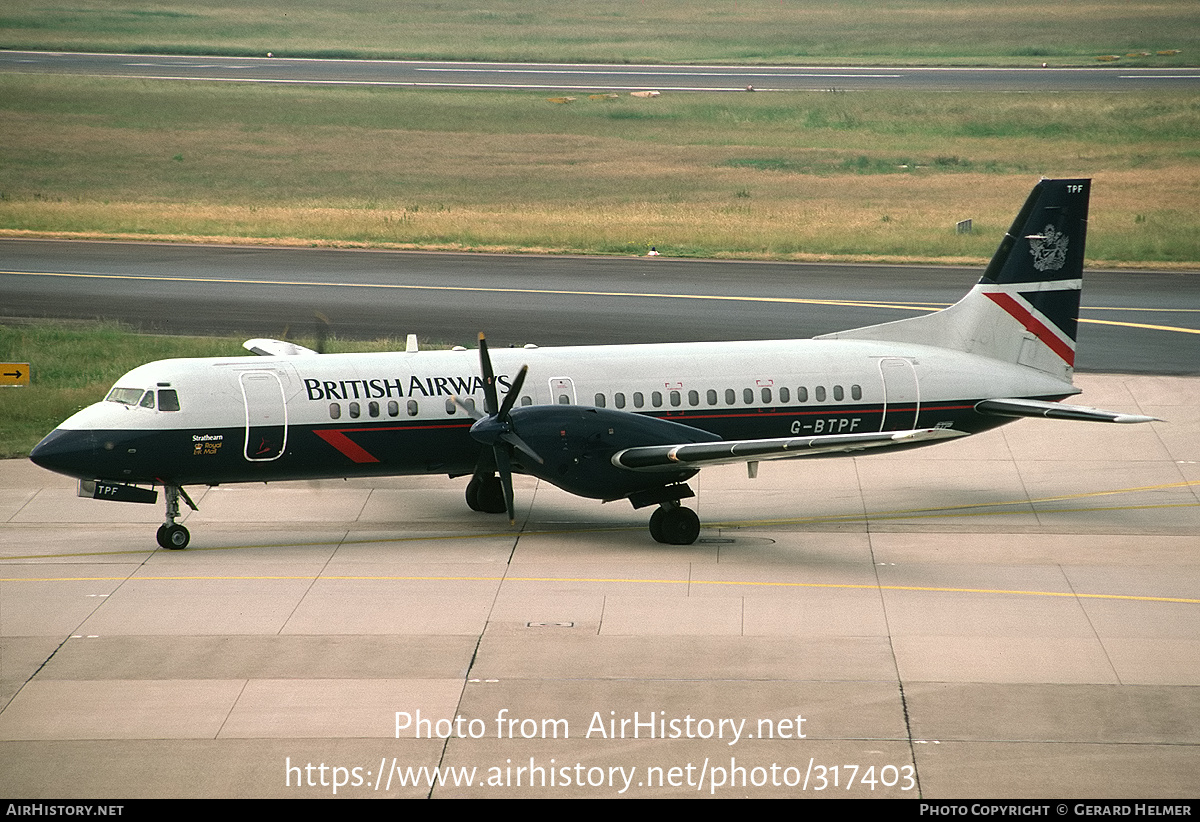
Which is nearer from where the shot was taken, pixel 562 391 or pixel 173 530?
pixel 173 530

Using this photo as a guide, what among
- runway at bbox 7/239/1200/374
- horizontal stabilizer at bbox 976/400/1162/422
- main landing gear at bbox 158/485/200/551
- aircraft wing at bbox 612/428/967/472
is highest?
aircraft wing at bbox 612/428/967/472

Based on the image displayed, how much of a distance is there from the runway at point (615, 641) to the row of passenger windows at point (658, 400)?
2.31m

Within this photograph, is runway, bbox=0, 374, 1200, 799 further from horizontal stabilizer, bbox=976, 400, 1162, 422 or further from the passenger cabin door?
the passenger cabin door

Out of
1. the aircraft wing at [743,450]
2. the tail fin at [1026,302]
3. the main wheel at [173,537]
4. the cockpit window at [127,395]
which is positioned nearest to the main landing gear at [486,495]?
the aircraft wing at [743,450]

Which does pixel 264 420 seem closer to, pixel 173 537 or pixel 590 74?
pixel 173 537

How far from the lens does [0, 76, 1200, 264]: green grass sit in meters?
58.8

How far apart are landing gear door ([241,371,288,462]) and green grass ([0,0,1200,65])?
9150 centimetres

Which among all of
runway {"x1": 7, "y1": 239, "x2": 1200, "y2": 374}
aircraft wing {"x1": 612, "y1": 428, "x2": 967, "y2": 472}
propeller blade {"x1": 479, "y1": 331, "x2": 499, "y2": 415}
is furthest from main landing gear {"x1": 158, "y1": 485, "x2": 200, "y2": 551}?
runway {"x1": 7, "y1": 239, "x2": 1200, "y2": 374}

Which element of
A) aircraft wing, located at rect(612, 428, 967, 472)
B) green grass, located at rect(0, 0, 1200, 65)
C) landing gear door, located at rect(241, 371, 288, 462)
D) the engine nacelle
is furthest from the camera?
green grass, located at rect(0, 0, 1200, 65)

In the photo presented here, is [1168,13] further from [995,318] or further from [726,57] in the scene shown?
[995,318]

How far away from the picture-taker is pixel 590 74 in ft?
338

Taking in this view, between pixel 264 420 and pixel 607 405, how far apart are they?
6.27 meters

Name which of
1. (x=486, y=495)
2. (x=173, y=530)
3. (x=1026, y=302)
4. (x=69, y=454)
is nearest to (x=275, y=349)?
(x=173, y=530)

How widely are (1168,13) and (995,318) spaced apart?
11261cm
